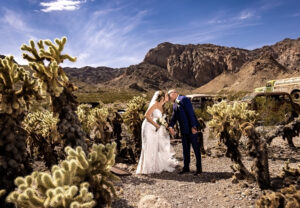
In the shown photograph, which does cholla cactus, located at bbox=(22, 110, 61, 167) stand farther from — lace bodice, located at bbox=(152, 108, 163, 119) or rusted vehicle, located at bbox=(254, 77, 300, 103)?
rusted vehicle, located at bbox=(254, 77, 300, 103)

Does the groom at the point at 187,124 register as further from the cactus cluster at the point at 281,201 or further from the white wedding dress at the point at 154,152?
the cactus cluster at the point at 281,201

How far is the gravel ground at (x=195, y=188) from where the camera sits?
419cm

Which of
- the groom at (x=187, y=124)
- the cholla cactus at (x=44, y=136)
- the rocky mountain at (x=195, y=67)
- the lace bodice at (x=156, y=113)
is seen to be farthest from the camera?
the rocky mountain at (x=195, y=67)

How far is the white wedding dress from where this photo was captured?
614cm

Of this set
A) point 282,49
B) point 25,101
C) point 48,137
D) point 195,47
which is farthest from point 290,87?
point 195,47

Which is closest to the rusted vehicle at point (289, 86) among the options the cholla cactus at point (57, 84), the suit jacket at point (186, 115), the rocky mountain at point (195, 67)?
the suit jacket at point (186, 115)

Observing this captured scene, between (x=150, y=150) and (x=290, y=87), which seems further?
(x=290, y=87)

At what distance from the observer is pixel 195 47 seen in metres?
154

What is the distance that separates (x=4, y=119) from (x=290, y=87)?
21.7 meters

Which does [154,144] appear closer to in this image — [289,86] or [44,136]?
[44,136]

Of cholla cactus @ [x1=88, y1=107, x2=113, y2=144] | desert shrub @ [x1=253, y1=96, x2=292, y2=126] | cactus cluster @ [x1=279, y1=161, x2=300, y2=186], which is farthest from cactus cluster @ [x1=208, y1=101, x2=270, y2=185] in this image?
desert shrub @ [x1=253, y1=96, x2=292, y2=126]

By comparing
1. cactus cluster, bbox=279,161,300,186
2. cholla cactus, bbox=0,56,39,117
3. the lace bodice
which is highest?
cholla cactus, bbox=0,56,39,117

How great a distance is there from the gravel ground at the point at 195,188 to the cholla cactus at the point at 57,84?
1.49 m

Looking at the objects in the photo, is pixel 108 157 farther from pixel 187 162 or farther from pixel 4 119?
pixel 187 162
